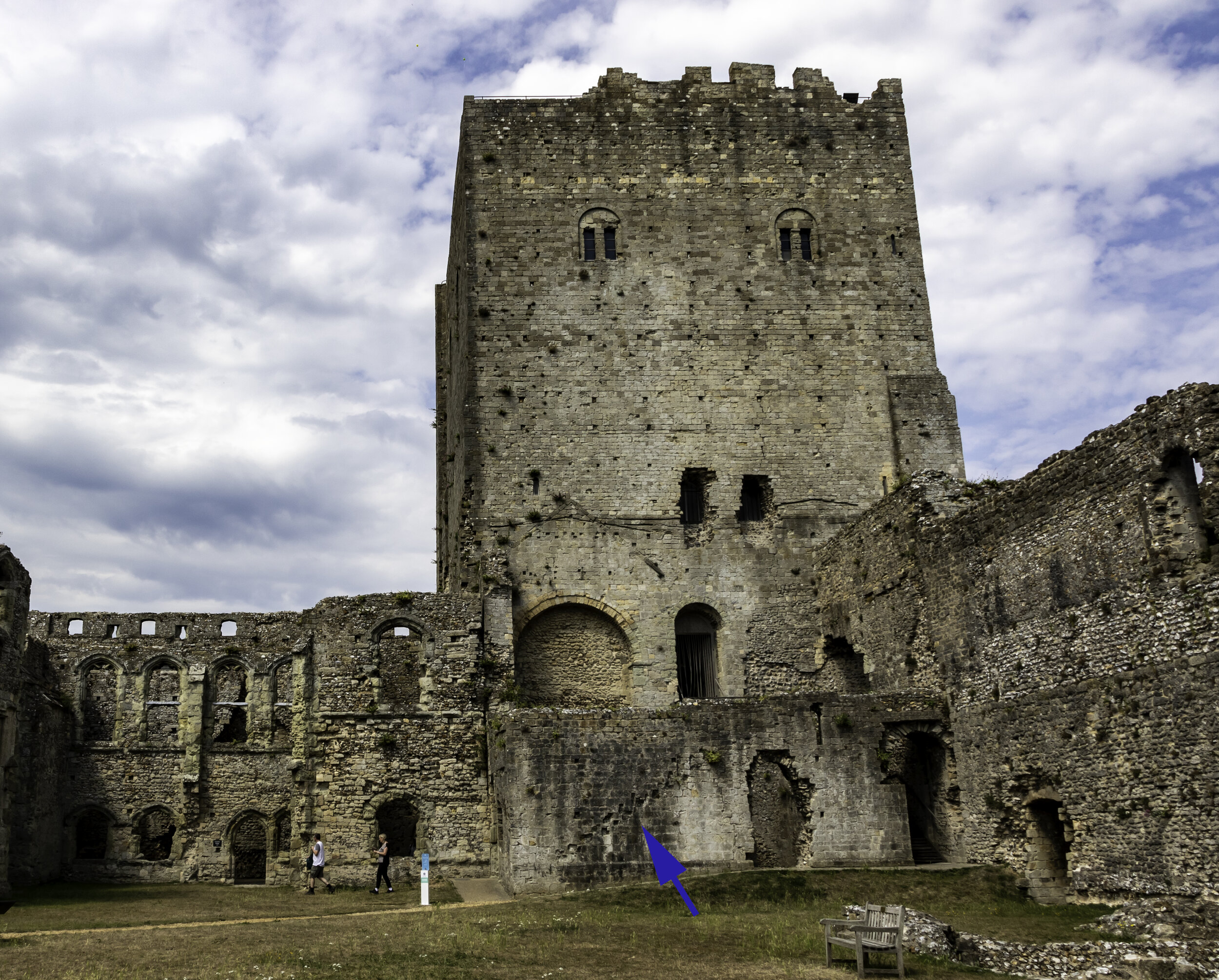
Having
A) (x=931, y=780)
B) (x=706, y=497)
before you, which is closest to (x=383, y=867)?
(x=931, y=780)

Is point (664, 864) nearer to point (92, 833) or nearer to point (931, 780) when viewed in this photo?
point (931, 780)

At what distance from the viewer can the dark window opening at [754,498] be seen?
1076 inches

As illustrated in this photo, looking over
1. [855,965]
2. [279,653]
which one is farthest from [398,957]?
[279,653]

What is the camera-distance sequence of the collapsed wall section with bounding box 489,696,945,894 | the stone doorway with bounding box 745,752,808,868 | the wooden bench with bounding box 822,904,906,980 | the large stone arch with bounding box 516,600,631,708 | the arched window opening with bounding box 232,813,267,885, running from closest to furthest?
the wooden bench with bounding box 822,904,906,980, the collapsed wall section with bounding box 489,696,945,894, the stone doorway with bounding box 745,752,808,868, the large stone arch with bounding box 516,600,631,708, the arched window opening with bounding box 232,813,267,885

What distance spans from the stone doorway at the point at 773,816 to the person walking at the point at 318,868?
8.46 m

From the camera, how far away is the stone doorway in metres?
22.1

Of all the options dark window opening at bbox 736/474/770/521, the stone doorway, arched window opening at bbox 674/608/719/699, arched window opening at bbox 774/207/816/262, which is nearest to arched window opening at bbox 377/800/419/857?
arched window opening at bbox 674/608/719/699

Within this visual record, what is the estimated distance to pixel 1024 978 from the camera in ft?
40.4

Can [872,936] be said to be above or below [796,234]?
below

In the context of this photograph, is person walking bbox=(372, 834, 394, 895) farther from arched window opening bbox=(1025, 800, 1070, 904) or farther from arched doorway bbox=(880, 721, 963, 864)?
arched window opening bbox=(1025, 800, 1070, 904)

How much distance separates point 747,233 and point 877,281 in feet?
11.6

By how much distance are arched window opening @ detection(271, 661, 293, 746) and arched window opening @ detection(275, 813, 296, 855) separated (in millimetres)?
2032

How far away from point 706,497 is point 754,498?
129 cm

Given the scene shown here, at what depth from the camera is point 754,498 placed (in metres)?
27.7
